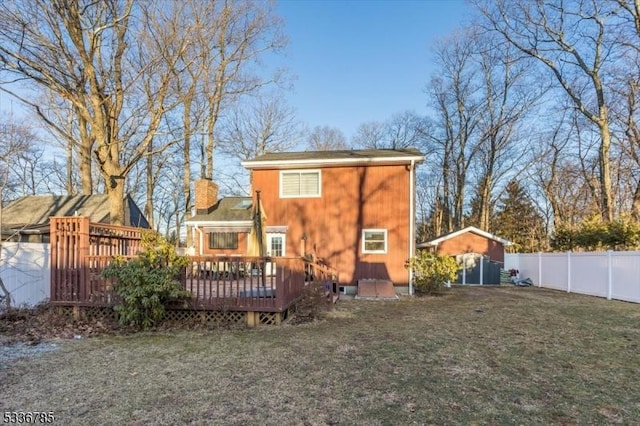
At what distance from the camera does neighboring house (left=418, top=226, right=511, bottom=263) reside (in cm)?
2108

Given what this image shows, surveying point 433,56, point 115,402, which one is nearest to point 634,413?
point 115,402

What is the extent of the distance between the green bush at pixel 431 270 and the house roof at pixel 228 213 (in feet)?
24.9

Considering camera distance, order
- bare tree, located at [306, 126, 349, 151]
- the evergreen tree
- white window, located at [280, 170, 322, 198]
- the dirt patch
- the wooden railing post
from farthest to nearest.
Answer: bare tree, located at [306, 126, 349, 151] < the evergreen tree < white window, located at [280, 170, 322, 198] < the wooden railing post < the dirt patch

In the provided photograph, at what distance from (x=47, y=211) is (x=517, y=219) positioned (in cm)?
A: 3453

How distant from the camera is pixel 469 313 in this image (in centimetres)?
936

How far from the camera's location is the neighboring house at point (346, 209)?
45.6 feet

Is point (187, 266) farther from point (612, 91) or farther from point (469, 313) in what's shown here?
point (612, 91)

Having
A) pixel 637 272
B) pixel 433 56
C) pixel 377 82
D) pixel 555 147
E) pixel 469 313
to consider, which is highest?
pixel 433 56

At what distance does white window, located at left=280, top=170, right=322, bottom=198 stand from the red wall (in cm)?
19

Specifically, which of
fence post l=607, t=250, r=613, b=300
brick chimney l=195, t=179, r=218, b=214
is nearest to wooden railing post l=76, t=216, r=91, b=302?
brick chimney l=195, t=179, r=218, b=214

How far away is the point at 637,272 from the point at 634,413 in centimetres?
1020

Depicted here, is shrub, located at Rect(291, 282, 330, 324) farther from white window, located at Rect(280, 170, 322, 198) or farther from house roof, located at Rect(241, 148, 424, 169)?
house roof, located at Rect(241, 148, 424, 169)

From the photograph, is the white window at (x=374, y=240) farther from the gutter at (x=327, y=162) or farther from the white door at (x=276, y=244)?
the white door at (x=276, y=244)

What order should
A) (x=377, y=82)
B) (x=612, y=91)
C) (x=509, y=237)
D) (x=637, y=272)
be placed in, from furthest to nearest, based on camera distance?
(x=509, y=237) → (x=377, y=82) → (x=612, y=91) → (x=637, y=272)
